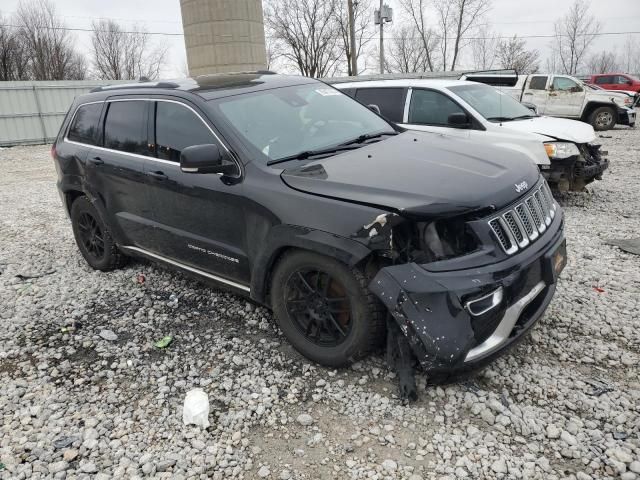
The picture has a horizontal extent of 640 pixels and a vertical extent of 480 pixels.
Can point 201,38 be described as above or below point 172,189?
above

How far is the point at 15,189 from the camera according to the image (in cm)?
1055

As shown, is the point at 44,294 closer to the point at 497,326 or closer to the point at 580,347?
the point at 497,326

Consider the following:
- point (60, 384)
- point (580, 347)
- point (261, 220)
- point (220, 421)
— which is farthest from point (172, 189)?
point (580, 347)

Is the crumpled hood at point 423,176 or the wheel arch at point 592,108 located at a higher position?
the crumpled hood at point 423,176

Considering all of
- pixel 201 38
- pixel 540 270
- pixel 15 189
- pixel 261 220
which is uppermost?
pixel 201 38

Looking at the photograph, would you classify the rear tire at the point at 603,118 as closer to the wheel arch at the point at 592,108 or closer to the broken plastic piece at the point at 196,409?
the wheel arch at the point at 592,108

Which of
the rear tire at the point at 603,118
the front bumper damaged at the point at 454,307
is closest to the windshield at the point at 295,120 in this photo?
the front bumper damaged at the point at 454,307

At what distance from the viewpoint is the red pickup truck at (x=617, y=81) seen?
22836 mm

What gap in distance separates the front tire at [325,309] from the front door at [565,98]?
15.0 meters

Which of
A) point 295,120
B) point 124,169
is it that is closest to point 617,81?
point 295,120

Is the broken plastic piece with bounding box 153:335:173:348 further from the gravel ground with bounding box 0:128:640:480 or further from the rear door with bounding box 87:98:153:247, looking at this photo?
the rear door with bounding box 87:98:153:247

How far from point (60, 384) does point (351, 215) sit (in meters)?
2.24

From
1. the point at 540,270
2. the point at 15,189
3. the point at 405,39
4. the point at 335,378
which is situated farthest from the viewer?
the point at 405,39

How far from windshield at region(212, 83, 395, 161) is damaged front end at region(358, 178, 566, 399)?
112 cm
